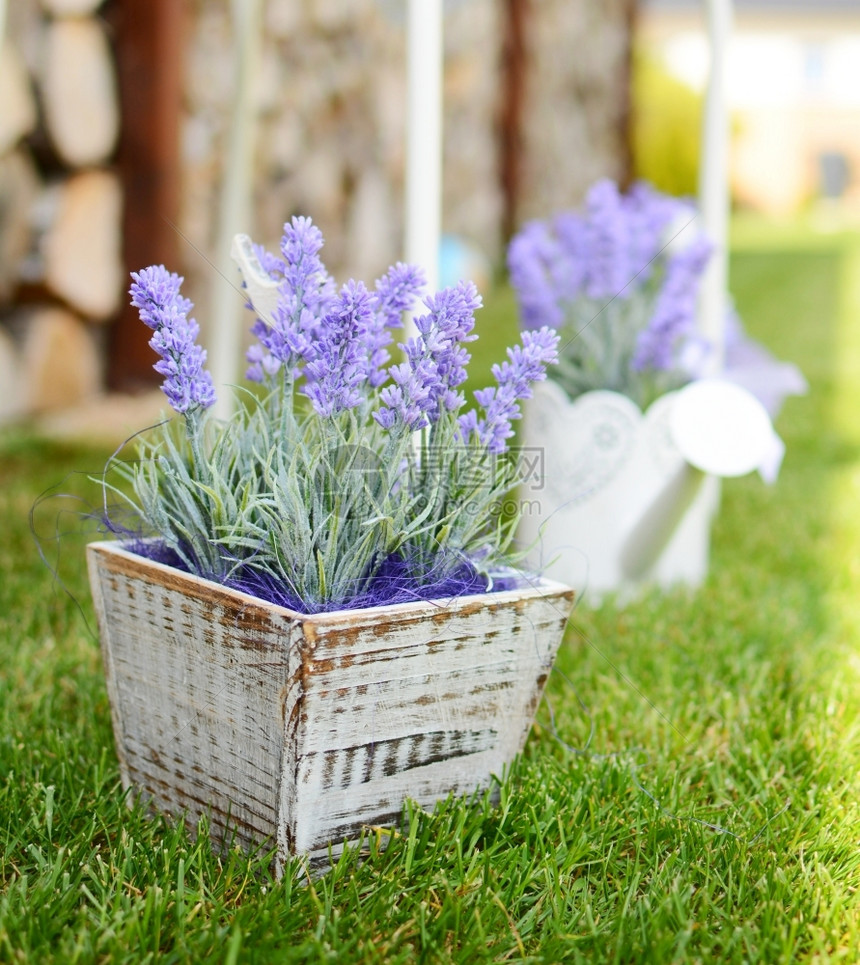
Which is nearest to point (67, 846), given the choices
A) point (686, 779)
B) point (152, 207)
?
point (686, 779)

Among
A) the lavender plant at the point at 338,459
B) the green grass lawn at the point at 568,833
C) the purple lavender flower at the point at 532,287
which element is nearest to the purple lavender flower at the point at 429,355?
the lavender plant at the point at 338,459

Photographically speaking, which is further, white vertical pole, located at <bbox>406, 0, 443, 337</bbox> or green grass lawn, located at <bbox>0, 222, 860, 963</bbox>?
white vertical pole, located at <bbox>406, 0, 443, 337</bbox>

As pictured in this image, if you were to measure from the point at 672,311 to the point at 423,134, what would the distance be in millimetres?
630

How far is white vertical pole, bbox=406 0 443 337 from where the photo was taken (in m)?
1.23

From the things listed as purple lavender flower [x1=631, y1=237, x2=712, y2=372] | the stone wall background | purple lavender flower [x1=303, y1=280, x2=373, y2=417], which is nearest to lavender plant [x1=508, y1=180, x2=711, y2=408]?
purple lavender flower [x1=631, y1=237, x2=712, y2=372]

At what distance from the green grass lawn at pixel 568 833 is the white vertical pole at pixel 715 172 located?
0.50 m

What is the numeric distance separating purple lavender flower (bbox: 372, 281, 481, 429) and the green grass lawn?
1.22 feet

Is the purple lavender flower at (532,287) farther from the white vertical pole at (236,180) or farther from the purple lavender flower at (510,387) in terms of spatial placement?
the purple lavender flower at (510,387)

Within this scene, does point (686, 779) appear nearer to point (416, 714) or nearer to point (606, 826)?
point (606, 826)

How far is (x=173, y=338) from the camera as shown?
0.93 m

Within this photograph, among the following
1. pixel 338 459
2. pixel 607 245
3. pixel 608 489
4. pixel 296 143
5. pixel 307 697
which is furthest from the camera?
pixel 296 143

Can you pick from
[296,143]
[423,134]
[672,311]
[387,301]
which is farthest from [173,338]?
[296,143]

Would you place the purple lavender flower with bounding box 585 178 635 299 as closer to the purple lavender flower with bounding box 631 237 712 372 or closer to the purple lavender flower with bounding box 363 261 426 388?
the purple lavender flower with bounding box 631 237 712 372

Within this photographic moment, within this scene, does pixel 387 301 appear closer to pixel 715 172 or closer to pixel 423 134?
pixel 423 134
